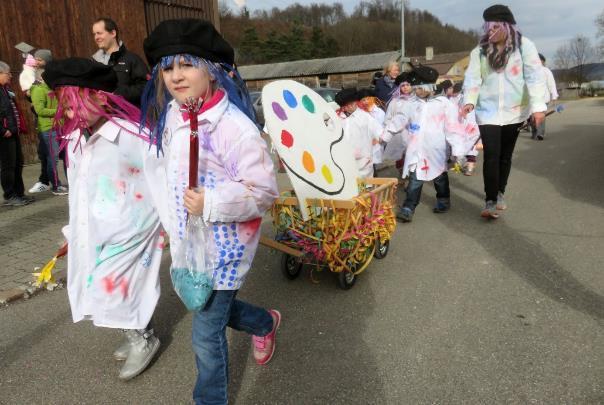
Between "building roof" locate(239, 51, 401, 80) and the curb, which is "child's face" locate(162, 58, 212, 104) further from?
"building roof" locate(239, 51, 401, 80)

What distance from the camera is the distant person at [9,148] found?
615 cm


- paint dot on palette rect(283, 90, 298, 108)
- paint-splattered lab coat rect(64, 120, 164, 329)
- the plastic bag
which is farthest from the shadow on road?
paint-splattered lab coat rect(64, 120, 164, 329)

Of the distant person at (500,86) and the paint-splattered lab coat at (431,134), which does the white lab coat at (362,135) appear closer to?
the paint-splattered lab coat at (431,134)

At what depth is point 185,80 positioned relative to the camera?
1898mm

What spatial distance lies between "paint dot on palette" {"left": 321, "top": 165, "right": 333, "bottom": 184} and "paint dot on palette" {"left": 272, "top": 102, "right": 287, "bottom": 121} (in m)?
0.48

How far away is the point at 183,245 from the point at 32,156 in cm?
944

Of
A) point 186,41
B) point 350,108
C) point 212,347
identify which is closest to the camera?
point 186,41

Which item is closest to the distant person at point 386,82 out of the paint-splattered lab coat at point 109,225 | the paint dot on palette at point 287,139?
the paint dot on palette at point 287,139

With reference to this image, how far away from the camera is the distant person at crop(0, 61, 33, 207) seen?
615 centimetres

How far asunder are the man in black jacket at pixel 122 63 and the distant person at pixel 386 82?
495 centimetres

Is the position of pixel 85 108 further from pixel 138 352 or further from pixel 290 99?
pixel 290 99

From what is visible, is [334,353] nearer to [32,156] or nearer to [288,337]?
[288,337]

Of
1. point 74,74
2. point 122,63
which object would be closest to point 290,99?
point 122,63

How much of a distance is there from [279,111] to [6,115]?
4.62 meters
